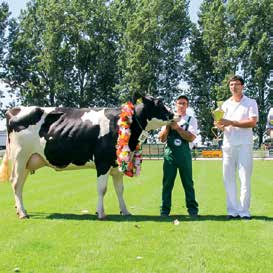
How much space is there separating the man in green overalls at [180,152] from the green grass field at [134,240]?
1.44 ft

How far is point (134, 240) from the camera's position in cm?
848

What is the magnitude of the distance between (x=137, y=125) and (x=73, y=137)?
4.48ft

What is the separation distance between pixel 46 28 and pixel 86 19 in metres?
5.48

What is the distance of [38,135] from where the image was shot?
37.7 ft

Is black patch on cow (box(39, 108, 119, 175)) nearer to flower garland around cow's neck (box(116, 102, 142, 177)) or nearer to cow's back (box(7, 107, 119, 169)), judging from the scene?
cow's back (box(7, 107, 119, 169))

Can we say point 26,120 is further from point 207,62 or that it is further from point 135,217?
point 207,62

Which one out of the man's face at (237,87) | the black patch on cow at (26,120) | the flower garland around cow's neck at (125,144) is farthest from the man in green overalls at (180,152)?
the black patch on cow at (26,120)

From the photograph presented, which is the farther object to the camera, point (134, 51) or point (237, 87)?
point (134, 51)

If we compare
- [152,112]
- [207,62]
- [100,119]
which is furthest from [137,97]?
[207,62]

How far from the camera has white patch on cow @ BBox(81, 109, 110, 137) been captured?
11.1 metres

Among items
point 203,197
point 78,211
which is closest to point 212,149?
point 203,197

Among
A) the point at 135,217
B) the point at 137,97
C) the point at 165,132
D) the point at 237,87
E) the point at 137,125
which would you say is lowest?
the point at 135,217

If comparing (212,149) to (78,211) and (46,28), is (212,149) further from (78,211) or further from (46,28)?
(78,211)

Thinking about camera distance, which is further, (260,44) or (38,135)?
(260,44)
